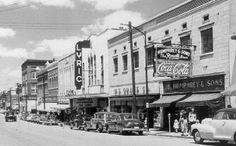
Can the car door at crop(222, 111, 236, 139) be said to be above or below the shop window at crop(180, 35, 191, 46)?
below

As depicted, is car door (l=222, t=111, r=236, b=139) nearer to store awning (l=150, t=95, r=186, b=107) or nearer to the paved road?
the paved road

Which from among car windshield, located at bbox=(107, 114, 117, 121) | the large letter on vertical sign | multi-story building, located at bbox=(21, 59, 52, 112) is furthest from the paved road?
multi-story building, located at bbox=(21, 59, 52, 112)

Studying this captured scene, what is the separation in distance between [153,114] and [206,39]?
32.4ft

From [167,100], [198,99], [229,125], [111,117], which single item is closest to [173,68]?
[198,99]

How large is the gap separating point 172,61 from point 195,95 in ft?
9.63

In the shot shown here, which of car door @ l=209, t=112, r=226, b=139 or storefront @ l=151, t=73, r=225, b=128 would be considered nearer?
car door @ l=209, t=112, r=226, b=139

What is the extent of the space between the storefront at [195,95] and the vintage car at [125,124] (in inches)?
114

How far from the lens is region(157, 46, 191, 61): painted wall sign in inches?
1077

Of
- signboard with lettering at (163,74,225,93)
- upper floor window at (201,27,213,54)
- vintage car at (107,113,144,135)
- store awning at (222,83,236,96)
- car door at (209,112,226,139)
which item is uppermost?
upper floor window at (201,27,213,54)

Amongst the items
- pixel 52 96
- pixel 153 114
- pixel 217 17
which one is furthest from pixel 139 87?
pixel 52 96

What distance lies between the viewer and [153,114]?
35.4 m

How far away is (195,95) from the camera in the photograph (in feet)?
93.2

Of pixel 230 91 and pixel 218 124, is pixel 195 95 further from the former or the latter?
Result: pixel 218 124

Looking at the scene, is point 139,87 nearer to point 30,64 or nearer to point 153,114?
point 153,114
